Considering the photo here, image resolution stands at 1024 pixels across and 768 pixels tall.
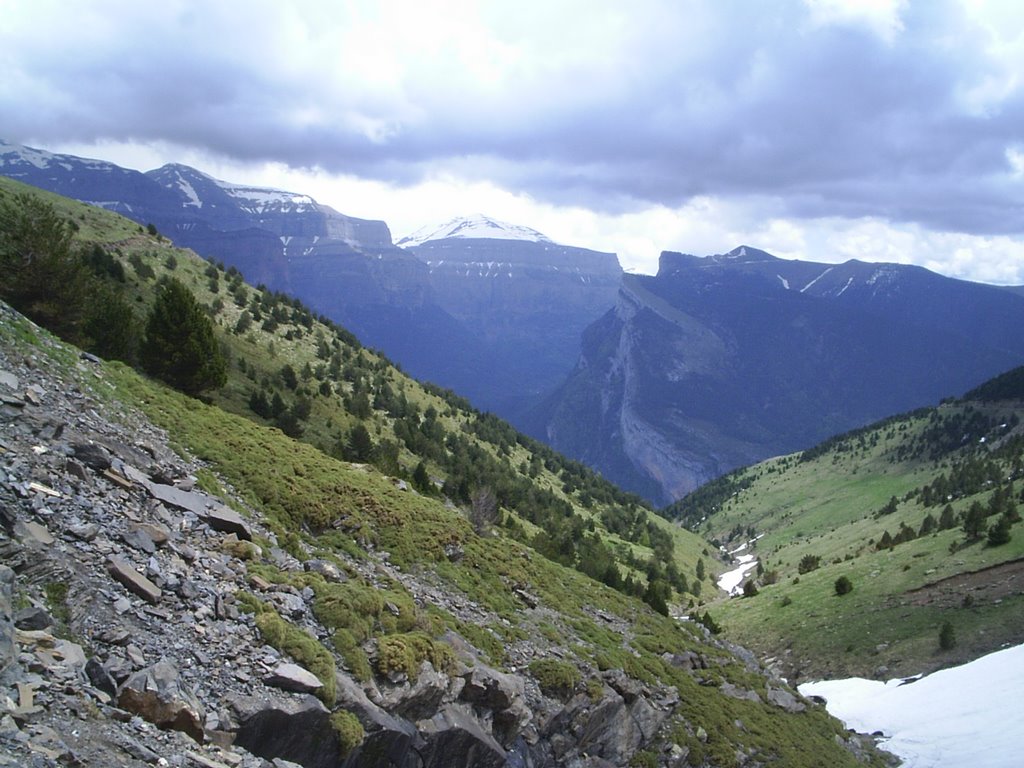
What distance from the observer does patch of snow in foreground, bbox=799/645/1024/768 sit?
38781mm

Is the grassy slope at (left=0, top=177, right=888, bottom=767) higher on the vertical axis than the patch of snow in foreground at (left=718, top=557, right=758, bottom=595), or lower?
higher

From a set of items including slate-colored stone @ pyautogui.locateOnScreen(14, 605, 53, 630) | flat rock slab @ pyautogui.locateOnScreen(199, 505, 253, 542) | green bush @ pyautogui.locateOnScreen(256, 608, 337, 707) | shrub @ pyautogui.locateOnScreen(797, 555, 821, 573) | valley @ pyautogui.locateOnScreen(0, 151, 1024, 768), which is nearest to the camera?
slate-colored stone @ pyautogui.locateOnScreen(14, 605, 53, 630)

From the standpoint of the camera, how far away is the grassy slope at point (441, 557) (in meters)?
26.7

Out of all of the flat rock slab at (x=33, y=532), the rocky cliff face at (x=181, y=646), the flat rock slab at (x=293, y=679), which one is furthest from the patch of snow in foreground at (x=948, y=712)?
the flat rock slab at (x=33, y=532)

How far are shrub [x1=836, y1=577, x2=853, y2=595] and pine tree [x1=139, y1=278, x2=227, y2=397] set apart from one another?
66.8 m

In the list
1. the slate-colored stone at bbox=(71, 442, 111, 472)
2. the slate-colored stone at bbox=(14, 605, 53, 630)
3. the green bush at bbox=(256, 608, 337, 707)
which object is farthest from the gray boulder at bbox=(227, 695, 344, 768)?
the slate-colored stone at bbox=(71, 442, 111, 472)

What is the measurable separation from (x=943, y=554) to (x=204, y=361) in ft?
249

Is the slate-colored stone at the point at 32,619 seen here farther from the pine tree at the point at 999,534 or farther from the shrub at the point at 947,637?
the pine tree at the point at 999,534

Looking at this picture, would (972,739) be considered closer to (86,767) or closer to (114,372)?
(86,767)

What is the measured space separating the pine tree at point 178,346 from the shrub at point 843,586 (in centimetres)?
6676

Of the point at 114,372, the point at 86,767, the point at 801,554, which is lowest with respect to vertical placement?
the point at 801,554

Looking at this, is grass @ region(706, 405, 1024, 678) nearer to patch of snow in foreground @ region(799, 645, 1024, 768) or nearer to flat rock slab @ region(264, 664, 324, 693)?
patch of snow in foreground @ region(799, 645, 1024, 768)

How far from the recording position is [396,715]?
18734 mm

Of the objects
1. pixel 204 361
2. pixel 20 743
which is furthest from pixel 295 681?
pixel 204 361
